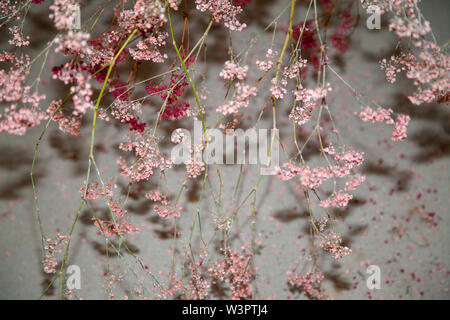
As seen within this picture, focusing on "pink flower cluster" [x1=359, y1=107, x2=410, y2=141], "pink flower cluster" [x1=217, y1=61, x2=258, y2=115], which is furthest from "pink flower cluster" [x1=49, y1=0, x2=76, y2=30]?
"pink flower cluster" [x1=359, y1=107, x2=410, y2=141]

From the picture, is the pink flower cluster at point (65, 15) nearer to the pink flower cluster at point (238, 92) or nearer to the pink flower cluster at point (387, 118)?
the pink flower cluster at point (238, 92)

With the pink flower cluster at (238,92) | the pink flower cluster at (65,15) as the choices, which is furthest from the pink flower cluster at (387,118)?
the pink flower cluster at (65,15)

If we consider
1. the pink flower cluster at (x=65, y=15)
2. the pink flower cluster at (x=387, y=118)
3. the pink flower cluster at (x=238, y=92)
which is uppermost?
the pink flower cluster at (x=65, y=15)

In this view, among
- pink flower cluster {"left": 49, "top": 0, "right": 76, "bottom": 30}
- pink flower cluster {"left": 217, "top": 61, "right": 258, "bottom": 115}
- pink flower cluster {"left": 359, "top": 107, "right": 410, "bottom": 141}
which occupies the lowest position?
pink flower cluster {"left": 359, "top": 107, "right": 410, "bottom": 141}

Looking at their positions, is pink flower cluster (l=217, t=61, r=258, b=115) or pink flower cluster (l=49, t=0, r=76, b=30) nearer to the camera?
pink flower cluster (l=49, t=0, r=76, b=30)

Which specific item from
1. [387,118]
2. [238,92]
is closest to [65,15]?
[238,92]

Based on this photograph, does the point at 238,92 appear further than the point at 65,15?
Yes

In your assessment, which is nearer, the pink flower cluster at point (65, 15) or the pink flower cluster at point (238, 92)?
the pink flower cluster at point (65, 15)

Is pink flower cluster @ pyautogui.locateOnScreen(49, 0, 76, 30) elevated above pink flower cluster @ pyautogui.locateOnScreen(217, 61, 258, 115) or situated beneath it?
elevated above

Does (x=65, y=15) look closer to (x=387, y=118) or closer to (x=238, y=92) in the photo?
(x=238, y=92)

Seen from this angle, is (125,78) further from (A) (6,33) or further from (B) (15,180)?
(B) (15,180)

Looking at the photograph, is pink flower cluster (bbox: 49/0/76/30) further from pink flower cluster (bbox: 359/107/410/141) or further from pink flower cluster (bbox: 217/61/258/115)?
pink flower cluster (bbox: 359/107/410/141)

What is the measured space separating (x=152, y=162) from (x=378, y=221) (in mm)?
1072

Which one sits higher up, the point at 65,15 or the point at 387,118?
the point at 65,15
